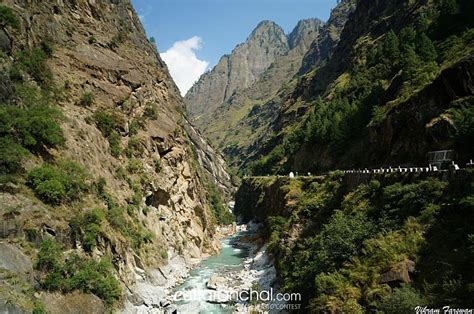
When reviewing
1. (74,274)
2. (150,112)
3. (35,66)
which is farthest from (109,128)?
(74,274)

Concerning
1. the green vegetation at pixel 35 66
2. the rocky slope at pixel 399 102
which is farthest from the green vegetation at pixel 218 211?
the green vegetation at pixel 35 66

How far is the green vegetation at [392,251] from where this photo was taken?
16.1 m

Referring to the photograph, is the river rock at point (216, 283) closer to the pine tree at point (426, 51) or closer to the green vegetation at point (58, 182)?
the green vegetation at point (58, 182)

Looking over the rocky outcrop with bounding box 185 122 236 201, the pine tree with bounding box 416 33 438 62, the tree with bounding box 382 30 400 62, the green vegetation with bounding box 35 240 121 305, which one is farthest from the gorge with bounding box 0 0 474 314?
the rocky outcrop with bounding box 185 122 236 201

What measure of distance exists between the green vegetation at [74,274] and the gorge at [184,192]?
0.31 ft

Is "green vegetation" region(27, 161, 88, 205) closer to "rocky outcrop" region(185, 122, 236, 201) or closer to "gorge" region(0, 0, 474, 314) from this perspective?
"gorge" region(0, 0, 474, 314)

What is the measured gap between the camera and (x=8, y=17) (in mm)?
36156

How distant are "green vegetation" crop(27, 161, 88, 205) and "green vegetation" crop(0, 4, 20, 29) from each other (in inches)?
648

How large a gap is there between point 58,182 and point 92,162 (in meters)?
9.50

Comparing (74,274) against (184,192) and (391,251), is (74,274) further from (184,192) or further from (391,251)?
(184,192)

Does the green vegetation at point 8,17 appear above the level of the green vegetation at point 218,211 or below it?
above

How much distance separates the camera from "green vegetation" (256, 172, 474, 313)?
16.1 metres

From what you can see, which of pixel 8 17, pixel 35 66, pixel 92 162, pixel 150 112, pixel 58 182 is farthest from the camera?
pixel 150 112

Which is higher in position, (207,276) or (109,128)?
(109,128)
